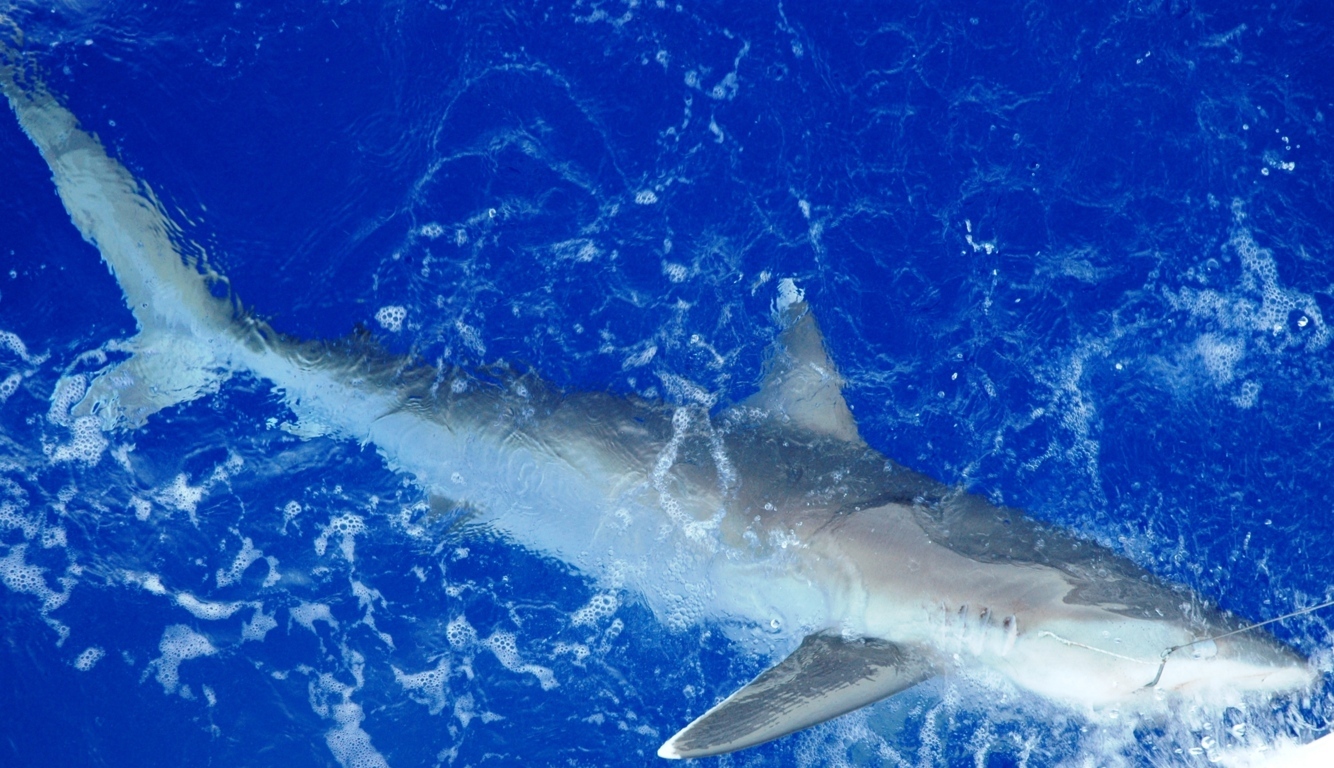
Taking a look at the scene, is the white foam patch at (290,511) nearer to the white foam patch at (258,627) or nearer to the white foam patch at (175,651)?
the white foam patch at (258,627)

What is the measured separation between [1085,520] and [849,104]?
11.9 feet

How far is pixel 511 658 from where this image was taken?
7.43 meters

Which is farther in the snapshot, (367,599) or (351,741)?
(367,599)

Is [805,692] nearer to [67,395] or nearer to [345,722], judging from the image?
[345,722]

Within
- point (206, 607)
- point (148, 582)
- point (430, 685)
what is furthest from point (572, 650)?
point (148, 582)

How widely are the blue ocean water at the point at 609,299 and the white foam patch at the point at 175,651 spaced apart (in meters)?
0.02

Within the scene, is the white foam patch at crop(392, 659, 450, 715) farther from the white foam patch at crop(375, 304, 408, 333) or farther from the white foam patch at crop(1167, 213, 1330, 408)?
the white foam patch at crop(1167, 213, 1330, 408)

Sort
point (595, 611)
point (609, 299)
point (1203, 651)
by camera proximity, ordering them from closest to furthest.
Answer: point (1203, 651), point (595, 611), point (609, 299)

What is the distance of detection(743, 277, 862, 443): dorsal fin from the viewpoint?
7.28m

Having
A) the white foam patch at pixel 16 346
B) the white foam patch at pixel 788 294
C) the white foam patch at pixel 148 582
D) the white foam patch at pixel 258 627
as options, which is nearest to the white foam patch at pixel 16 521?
the white foam patch at pixel 148 582

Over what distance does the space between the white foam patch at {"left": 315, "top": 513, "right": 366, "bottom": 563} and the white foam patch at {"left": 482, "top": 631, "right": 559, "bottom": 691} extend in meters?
1.22

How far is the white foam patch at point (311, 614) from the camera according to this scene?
7.55m

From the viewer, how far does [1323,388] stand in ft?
25.1

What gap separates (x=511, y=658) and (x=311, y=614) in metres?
1.54
